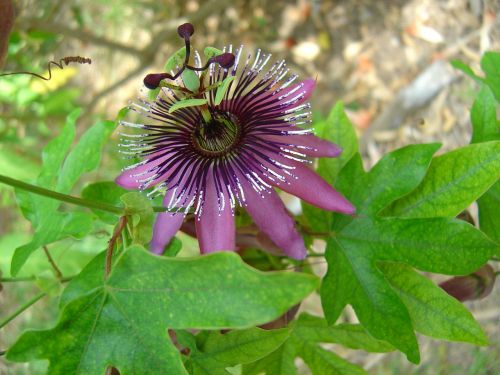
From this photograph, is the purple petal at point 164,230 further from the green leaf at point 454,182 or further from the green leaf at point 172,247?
the green leaf at point 454,182

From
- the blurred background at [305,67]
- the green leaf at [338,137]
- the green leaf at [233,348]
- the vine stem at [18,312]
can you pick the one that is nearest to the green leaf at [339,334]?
the green leaf at [233,348]

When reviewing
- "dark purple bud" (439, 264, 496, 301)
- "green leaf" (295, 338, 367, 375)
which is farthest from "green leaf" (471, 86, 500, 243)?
"green leaf" (295, 338, 367, 375)

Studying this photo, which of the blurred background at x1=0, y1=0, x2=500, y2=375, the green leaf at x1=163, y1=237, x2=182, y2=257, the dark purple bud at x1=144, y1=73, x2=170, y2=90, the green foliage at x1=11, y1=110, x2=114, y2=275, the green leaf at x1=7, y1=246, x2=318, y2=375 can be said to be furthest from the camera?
the blurred background at x1=0, y1=0, x2=500, y2=375

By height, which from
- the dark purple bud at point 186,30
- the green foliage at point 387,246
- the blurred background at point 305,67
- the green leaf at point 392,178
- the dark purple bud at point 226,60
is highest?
the blurred background at point 305,67

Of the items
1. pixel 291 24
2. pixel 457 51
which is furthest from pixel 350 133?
pixel 291 24

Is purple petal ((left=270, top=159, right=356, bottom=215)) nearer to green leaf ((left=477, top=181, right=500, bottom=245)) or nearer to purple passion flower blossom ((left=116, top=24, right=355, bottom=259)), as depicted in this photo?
purple passion flower blossom ((left=116, top=24, right=355, bottom=259))

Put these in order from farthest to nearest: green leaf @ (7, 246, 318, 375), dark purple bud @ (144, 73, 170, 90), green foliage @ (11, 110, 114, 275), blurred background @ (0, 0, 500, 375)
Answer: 1. blurred background @ (0, 0, 500, 375)
2. green foliage @ (11, 110, 114, 275)
3. dark purple bud @ (144, 73, 170, 90)
4. green leaf @ (7, 246, 318, 375)
